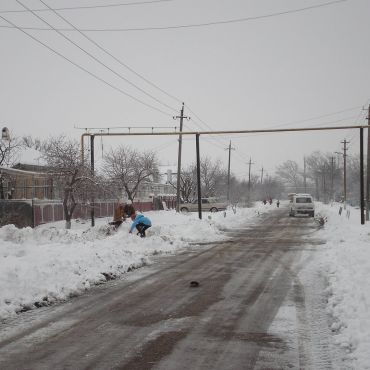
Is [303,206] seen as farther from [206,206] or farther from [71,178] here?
[71,178]

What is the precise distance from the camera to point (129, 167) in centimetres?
5584

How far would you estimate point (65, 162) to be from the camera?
28969 mm

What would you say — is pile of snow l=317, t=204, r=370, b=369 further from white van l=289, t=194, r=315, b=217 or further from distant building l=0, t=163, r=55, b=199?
white van l=289, t=194, r=315, b=217

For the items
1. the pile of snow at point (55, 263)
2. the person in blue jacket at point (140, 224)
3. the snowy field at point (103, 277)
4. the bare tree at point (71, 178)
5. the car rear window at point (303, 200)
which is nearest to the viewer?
the snowy field at point (103, 277)

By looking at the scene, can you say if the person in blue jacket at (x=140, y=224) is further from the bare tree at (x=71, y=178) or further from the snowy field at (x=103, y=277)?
the bare tree at (x=71, y=178)

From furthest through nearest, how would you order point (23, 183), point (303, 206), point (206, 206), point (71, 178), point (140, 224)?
point (206, 206), point (303, 206), point (23, 183), point (71, 178), point (140, 224)

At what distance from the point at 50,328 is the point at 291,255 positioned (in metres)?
10.9

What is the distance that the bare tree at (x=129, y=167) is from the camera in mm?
53531

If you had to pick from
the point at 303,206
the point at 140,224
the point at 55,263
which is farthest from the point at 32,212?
the point at 303,206

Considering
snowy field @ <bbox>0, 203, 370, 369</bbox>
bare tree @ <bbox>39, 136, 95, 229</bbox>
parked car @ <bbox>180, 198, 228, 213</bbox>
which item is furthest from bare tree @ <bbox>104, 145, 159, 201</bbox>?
snowy field @ <bbox>0, 203, 370, 369</bbox>

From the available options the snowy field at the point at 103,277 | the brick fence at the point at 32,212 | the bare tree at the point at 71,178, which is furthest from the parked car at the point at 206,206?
the snowy field at the point at 103,277

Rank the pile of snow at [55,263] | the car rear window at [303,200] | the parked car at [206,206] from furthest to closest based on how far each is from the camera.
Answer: the parked car at [206,206] < the car rear window at [303,200] < the pile of snow at [55,263]

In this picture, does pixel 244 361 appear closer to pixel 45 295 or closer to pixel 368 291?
pixel 368 291

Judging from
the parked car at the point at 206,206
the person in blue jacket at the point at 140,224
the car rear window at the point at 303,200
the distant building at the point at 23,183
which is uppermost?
the distant building at the point at 23,183
